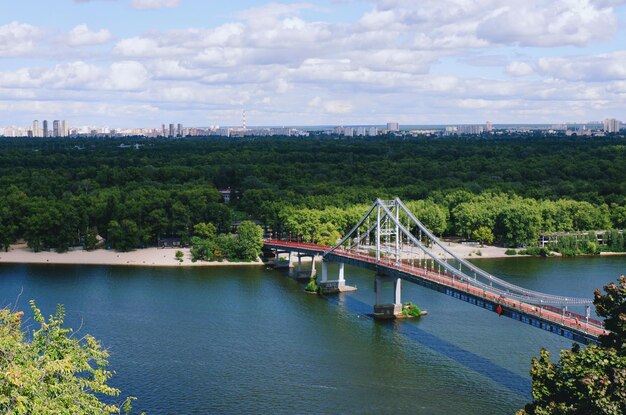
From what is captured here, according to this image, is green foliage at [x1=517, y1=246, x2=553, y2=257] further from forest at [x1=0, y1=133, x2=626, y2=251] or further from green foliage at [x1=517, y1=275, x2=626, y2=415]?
green foliage at [x1=517, y1=275, x2=626, y2=415]

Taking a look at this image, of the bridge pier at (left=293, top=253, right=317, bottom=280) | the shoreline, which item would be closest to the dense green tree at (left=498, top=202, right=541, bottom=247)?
the shoreline

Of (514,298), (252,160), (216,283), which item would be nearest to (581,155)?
(252,160)

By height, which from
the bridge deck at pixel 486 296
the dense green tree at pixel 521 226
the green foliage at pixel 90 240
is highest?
the dense green tree at pixel 521 226

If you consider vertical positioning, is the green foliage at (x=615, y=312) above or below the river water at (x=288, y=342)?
above

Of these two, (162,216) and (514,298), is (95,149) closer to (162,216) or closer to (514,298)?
(162,216)

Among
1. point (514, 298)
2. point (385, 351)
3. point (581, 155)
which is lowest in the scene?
point (385, 351)

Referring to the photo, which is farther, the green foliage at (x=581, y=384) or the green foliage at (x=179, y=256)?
the green foliage at (x=179, y=256)

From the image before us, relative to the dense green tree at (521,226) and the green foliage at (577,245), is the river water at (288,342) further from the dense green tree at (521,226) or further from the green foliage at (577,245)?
the dense green tree at (521,226)

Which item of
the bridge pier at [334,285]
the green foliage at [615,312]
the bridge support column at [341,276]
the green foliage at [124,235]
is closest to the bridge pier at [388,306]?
the bridge pier at [334,285]
